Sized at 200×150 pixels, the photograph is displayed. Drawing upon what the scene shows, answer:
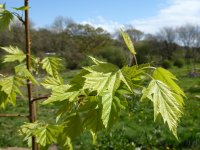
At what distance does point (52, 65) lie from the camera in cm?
161

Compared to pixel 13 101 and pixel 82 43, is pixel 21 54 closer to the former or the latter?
pixel 13 101

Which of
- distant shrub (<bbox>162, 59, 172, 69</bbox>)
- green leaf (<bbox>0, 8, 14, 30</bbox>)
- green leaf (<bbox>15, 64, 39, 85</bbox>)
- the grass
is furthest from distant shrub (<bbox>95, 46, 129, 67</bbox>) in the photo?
distant shrub (<bbox>162, 59, 172, 69</bbox>)

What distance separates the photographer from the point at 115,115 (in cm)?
97

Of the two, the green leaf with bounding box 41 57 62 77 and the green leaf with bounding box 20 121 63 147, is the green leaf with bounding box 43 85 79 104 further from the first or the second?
the green leaf with bounding box 41 57 62 77

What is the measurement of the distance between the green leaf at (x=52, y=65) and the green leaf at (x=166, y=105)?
66 centimetres

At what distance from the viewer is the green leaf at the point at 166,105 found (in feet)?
3.21

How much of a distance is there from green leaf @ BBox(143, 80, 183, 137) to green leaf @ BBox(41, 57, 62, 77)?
66 cm

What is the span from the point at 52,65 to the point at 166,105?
0.74 metres

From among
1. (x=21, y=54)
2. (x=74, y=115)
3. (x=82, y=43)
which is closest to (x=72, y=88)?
(x=74, y=115)

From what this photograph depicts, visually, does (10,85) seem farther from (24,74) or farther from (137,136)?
(137,136)

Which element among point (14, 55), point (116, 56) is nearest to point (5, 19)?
point (14, 55)

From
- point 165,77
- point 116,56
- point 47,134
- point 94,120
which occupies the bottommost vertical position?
point 116,56

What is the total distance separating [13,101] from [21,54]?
0.86 feet

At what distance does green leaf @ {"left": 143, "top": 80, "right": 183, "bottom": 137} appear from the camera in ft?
3.21
